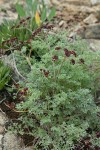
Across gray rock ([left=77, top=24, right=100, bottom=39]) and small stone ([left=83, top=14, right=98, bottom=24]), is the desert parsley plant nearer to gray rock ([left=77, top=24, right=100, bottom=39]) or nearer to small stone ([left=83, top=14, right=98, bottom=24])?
gray rock ([left=77, top=24, right=100, bottom=39])

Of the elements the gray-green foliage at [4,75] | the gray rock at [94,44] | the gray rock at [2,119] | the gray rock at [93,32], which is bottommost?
the gray rock at [2,119]

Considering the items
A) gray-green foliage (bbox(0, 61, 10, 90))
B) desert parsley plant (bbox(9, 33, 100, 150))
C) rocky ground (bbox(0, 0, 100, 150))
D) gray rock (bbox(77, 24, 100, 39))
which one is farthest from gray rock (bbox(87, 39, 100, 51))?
gray-green foliage (bbox(0, 61, 10, 90))

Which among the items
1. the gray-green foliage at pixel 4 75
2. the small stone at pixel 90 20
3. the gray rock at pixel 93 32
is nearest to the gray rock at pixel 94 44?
the gray rock at pixel 93 32

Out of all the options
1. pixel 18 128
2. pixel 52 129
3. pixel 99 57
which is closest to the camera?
pixel 52 129

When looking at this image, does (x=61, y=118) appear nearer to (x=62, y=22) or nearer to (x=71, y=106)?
(x=71, y=106)

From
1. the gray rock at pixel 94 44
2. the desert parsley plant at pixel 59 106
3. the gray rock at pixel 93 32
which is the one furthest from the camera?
the gray rock at pixel 93 32

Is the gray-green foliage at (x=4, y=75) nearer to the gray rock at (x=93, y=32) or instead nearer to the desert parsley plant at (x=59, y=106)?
the desert parsley plant at (x=59, y=106)

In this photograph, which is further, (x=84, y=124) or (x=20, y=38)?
(x=20, y=38)

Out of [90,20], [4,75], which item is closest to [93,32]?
[90,20]

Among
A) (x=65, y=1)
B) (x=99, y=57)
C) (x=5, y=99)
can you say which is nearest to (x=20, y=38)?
(x=5, y=99)
